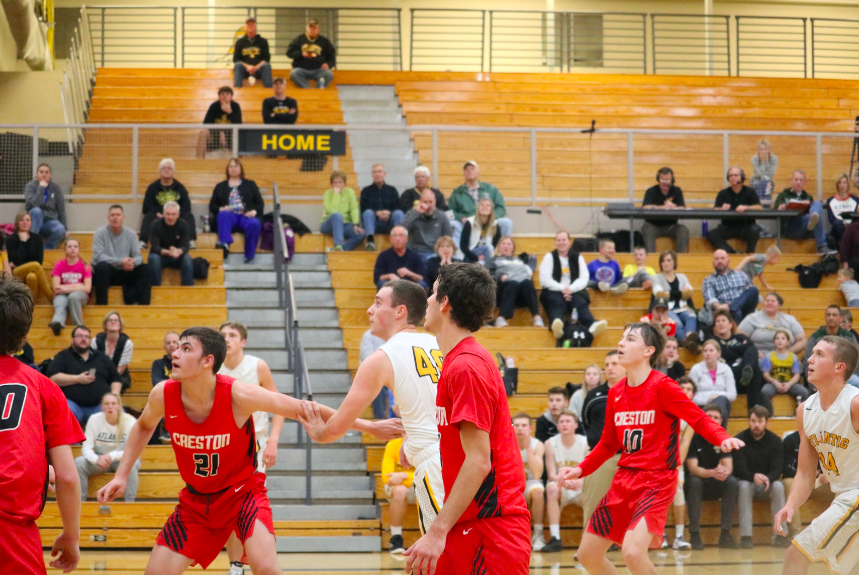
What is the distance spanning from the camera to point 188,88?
58.8 ft

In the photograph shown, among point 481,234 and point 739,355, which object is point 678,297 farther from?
point 481,234

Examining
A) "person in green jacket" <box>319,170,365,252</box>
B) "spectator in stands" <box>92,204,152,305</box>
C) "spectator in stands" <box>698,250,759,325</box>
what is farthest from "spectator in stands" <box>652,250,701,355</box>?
"spectator in stands" <box>92,204,152,305</box>

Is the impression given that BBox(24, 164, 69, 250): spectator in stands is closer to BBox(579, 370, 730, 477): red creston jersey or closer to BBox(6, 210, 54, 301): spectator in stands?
BBox(6, 210, 54, 301): spectator in stands

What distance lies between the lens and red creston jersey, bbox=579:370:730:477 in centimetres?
584

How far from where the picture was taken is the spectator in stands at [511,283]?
1206cm

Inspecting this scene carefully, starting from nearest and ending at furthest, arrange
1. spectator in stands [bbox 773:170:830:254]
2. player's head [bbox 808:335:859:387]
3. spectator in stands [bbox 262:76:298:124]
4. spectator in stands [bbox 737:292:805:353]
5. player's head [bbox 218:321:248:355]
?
player's head [bbox 808:335:859:387]
player's head [bbox 218:321:248:355]
spectator in stands [bbox 737:292:805:353]
spectator in stands [bbox 773:170:830:254]
spectator in stands [bbox 262:76:298:124]

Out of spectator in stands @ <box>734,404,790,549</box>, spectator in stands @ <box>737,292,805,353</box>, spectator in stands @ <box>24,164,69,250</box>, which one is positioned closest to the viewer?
spectator in stands @ <box>734,404,790,549</box>

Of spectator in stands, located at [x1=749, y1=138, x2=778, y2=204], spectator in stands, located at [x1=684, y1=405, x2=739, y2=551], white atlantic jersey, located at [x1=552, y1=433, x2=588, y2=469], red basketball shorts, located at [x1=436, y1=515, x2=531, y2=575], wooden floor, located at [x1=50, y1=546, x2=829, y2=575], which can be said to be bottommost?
wooden floor, located at [x1=50, y1=546, x2=829, y2=575]

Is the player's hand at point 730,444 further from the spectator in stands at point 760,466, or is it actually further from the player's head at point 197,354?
the spectator in stands at point 760,466

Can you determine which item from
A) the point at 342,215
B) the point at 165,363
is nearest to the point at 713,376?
the point at 342,215

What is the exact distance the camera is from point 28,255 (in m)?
11.9

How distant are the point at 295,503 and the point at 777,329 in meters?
6.17

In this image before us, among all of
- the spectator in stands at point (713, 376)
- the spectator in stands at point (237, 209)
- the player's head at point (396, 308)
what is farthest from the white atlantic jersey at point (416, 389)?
the spectator in stands at point (237, 209)

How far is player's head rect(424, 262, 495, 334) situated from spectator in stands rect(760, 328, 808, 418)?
824 cm
